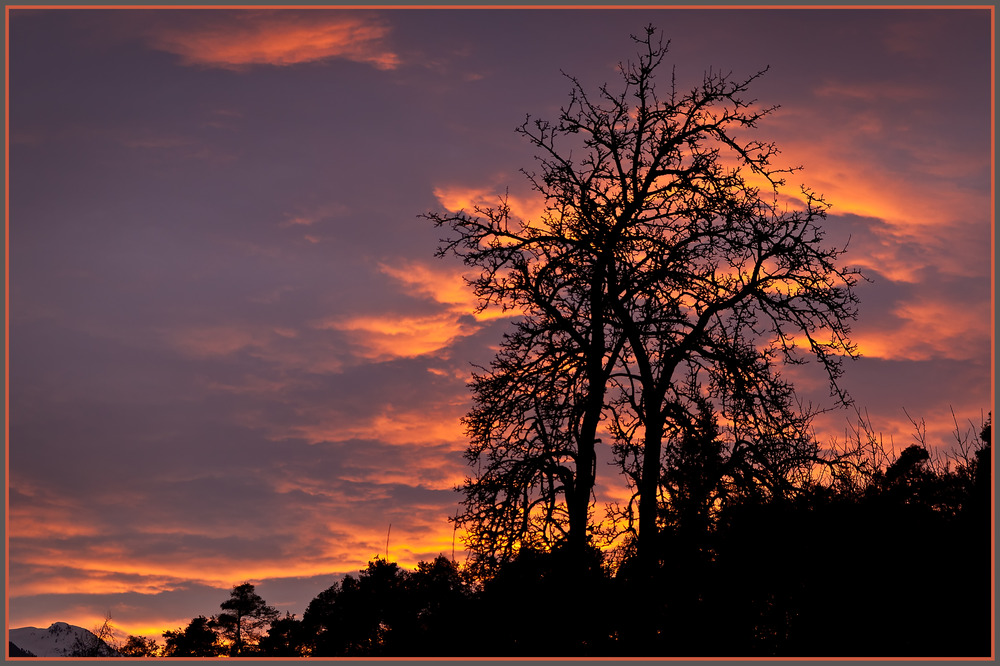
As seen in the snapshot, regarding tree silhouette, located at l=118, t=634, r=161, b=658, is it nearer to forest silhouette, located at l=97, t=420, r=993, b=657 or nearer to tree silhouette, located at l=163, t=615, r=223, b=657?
tree silhouette, located at l=163, t=615, r=223, b=657

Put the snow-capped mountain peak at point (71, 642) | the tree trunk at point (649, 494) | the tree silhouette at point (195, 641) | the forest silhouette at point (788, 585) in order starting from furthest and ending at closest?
the tree silhouette at point (195, 641), the snow-capped mountain peak at point (71, 642), the tree trunk at point (649, 494), the forest silhouette at point (788, 585)

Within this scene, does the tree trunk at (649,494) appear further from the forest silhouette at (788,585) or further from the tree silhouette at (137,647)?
the tree silhouette at (137,647)

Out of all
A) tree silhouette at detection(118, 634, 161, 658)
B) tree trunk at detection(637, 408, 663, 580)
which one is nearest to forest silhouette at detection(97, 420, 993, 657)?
tree trunk at detection(637, 408, 663, 580)

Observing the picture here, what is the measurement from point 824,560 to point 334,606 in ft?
51.6

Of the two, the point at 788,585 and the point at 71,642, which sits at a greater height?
the point at 788,585

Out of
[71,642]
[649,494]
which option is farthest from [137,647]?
[649,494]

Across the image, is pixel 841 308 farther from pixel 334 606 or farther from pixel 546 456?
pixel 334 606

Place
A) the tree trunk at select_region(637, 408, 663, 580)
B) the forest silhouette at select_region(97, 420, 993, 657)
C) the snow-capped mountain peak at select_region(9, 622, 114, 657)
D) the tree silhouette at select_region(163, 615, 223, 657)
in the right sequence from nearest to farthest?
the forest silhouette at select_region(97, 420, 993, 657) → the tree trunk at select_region(637, 408, 663, 580) → the snow-capped mountain peak at select_region(9, 622, 114, 657) → the tree silhouette at select_region(163, 615, 223, 657)

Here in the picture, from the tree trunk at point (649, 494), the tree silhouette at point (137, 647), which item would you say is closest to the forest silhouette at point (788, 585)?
the tree trunk at point (649, 494)

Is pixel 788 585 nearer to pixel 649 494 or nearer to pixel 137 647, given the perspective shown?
pixel 649 494

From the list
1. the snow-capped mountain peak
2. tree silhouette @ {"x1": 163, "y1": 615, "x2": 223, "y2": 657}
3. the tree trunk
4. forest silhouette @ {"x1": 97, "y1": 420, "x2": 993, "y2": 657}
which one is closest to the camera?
forest silhouette @ {"x1": 97, "y1": 420, "x2": 993, "y2": 657}

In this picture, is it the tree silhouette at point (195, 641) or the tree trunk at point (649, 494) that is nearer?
the tree trunk at point (649, 494)

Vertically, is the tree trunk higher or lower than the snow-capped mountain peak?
higher

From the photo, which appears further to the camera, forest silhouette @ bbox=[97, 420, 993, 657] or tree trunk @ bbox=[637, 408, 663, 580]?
tree trunk @ bbox=[637, 408, 663, 580]
